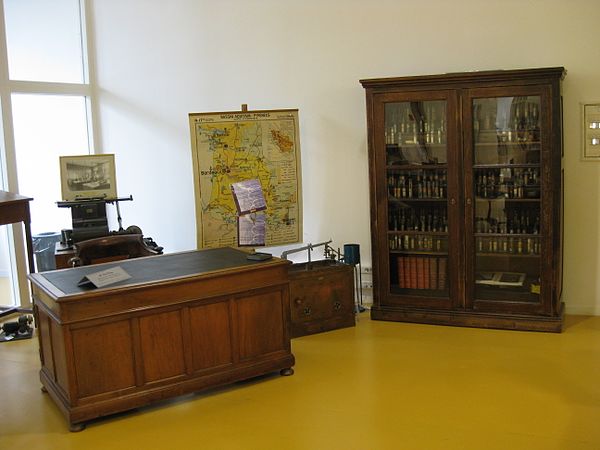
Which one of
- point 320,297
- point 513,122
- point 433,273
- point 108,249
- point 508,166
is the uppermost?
point 513,122

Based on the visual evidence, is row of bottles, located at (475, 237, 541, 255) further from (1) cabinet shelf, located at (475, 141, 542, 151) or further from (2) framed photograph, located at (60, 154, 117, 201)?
(2) framed photograph, located at (60, 154, 117, 201)

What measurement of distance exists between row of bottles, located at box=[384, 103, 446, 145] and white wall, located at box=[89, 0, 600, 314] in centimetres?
55

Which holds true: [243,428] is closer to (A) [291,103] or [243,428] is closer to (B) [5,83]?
(A) [291,103]

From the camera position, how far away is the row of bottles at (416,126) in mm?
5484

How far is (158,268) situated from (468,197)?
2586 millimetres

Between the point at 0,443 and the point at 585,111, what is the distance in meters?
4.92

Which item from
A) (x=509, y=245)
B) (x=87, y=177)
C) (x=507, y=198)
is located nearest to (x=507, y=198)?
(x=507, y=198)

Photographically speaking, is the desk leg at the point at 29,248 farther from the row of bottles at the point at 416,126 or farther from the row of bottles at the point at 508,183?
the row of bottles at the point at 508,183

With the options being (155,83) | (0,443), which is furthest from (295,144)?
(0,443)

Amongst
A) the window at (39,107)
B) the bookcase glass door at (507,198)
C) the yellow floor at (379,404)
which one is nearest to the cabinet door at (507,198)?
the bookcase glass door at (507,198)

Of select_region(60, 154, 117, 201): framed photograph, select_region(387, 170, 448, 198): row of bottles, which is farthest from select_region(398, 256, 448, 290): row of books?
select_region(60, 154, 117, 201): framed photograph

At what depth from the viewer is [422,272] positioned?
5.70 m

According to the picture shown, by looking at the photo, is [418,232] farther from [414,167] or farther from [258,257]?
[258,257]

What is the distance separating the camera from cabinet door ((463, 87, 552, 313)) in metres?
5.23
